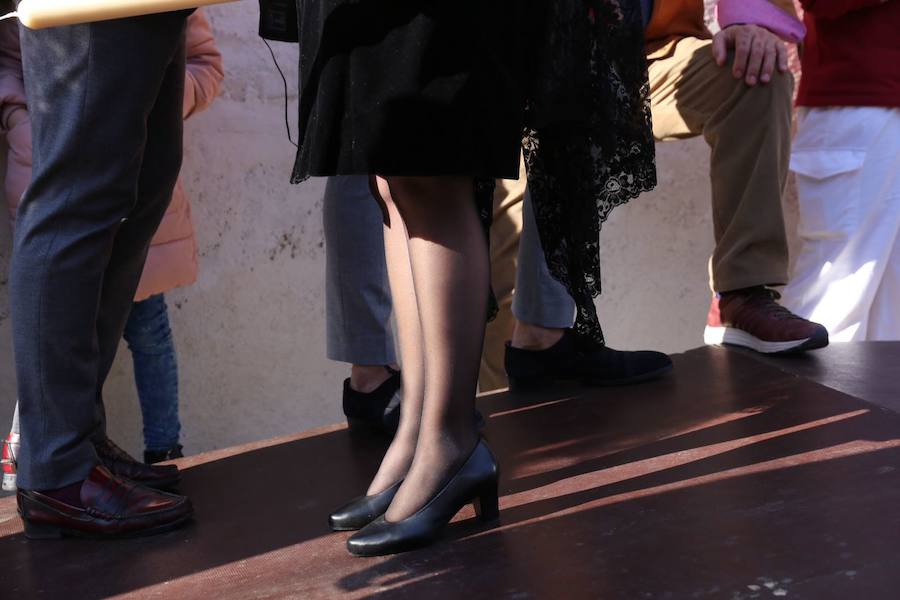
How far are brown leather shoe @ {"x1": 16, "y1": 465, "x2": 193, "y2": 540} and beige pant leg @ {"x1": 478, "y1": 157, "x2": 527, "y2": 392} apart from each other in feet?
4.24

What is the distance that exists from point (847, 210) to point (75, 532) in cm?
248

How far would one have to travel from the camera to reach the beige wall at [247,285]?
3.51m

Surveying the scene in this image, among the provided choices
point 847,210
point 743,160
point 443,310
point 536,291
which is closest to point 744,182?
point 743,160

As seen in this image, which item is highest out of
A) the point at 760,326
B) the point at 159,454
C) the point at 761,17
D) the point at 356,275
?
the point at 761,17

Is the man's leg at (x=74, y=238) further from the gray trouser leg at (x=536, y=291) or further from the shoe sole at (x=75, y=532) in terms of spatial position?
the gray trouser leg at (x=536, y=291)

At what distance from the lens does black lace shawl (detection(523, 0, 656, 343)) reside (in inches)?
70.1

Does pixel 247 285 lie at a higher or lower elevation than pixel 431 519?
higher

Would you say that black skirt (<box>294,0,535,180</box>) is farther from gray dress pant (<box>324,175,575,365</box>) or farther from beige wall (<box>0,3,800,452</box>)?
beige wall (<box>0,3,800,452</box>)

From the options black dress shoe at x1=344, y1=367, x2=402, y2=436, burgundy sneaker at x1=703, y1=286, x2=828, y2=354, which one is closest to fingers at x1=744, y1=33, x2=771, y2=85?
burgundy sneaker at x1=703, y1=286, x2=828, y2=354

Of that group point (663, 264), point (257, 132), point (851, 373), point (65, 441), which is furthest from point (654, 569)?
point (663, 264)

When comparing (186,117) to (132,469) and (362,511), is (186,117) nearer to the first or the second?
(132,469)

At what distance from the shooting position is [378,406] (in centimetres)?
239

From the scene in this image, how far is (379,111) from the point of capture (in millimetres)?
1563

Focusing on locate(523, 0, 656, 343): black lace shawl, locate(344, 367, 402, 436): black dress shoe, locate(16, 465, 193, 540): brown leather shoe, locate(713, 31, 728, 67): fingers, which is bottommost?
locate(16, 465, 193, 540): brown leather shoe
